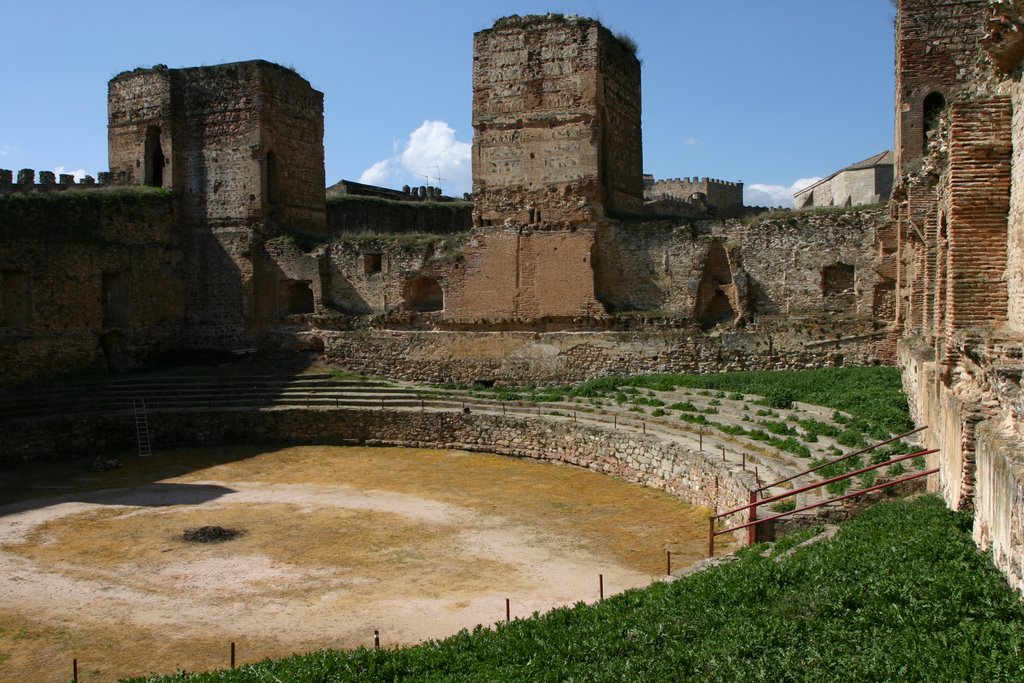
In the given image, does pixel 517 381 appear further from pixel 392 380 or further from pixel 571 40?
pixel 571 40

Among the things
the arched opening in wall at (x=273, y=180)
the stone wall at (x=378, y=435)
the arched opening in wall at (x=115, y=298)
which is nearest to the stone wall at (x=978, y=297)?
the stone wall at (x=378, y=435)

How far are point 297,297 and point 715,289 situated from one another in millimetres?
12268

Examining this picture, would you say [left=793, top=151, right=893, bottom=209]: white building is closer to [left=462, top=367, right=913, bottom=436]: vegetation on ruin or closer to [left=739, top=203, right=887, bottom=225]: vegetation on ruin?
[left=739, top=203, right=887, bottom=225]: vegetation on ruin

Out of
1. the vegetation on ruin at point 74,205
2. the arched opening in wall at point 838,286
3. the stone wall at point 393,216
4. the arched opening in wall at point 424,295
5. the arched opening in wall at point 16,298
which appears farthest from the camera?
the stone wall at point 393,216

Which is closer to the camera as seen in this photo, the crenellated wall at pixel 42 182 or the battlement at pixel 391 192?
the crenellated wall at pixel 42 182

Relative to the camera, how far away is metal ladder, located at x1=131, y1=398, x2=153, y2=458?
19.8 m

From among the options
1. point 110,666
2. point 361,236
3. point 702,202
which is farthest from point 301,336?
point 702,202

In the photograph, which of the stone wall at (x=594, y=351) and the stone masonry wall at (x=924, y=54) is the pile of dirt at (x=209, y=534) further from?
the stone masonry wall at (x=924, y=54)

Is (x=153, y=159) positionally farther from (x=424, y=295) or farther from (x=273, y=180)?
(x=424, y=295)

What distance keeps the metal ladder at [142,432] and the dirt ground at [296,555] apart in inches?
72.3

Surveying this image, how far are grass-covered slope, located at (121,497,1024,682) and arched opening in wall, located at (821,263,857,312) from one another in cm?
1247

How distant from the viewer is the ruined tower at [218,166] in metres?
24.9

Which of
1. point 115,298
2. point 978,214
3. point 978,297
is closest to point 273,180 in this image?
point 115,298

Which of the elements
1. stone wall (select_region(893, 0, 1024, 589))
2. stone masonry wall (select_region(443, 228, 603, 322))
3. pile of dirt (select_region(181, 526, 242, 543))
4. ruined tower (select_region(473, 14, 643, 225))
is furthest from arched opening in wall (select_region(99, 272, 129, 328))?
stone wall (select_region(893, 0, 1024, 589))
